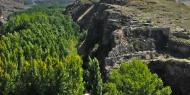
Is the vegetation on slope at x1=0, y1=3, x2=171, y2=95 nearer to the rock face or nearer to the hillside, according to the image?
the hillside

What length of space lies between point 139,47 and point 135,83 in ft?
99.8

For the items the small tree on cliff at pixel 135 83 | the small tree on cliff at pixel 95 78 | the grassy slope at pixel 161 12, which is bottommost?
the small tree on cliff at pixel 95 78

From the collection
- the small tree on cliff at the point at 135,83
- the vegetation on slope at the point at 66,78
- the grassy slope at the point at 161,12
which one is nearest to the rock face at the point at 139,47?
the grassy slope at the point at 161,12

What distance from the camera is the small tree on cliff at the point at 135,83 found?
107m

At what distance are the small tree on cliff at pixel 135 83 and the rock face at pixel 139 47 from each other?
978cm

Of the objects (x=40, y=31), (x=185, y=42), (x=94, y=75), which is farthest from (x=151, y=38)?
(x=40, y=31)

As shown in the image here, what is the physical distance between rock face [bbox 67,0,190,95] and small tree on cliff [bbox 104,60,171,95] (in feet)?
32.1

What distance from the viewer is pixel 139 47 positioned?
13612 cm

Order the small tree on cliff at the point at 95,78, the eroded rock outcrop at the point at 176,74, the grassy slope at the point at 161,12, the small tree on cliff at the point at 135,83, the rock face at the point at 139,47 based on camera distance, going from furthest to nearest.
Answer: the grassy slope at the point at 161,12
the small tree on cliff at the point at 95,78
the rock face at the point at 139,47
the eroded rock outcrop at the point at 176,74
the small tree on cliff at the point at 135,83

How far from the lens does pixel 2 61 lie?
135375 millimetres

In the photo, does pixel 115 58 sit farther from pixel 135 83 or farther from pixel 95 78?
pixel 135 83

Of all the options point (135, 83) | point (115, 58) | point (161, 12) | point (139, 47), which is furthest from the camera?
point (161, 12)

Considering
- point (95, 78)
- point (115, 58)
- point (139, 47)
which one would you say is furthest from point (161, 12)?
point (95, 78)

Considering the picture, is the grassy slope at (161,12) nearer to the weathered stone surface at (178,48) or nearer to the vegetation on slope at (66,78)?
the weathered stone surface at (178,48)
